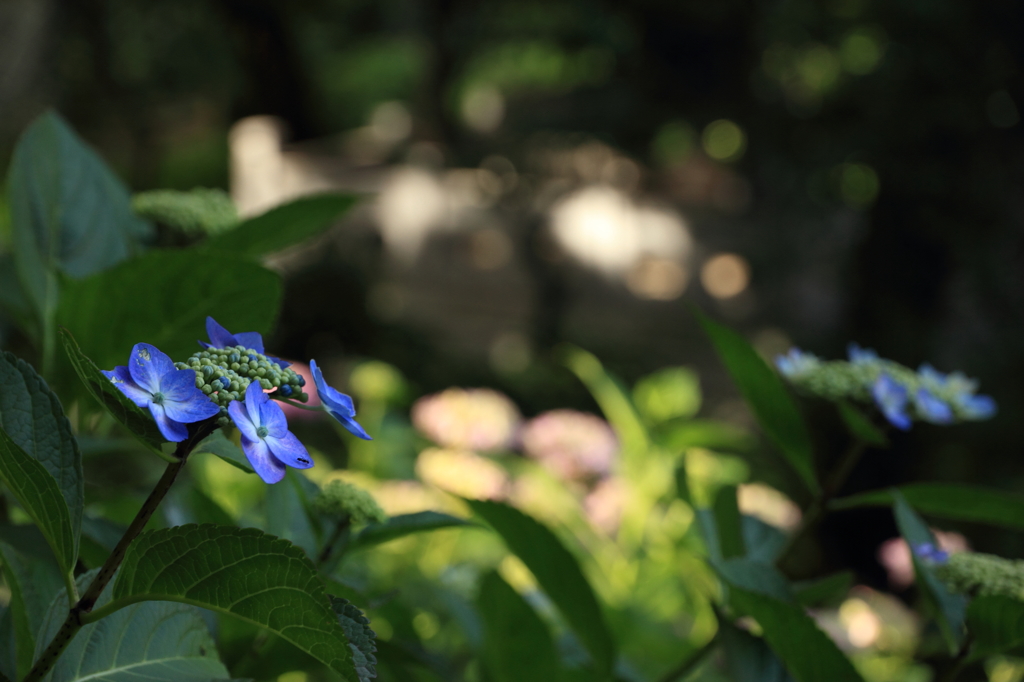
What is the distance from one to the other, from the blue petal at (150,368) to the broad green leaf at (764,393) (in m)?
0.39

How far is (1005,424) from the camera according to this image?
2404 mm

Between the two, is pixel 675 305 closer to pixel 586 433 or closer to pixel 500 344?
pixel 500 344

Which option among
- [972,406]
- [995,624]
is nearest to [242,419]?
[995,624]

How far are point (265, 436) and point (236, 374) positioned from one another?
0.09 feet

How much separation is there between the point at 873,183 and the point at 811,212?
0.29m

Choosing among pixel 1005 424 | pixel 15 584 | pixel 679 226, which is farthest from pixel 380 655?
pixel 679 226

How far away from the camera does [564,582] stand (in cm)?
57

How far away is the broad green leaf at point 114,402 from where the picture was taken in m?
0.27

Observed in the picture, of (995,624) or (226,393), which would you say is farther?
(995,624)

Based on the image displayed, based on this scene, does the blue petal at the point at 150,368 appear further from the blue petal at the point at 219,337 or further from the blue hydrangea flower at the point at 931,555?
the blue hydrangea flower at the point at 931,555

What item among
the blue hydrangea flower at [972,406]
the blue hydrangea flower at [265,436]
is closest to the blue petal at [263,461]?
the blue hydrangea flower at [265,436]

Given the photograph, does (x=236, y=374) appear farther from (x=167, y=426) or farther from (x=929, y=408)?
(x=929, y=408)

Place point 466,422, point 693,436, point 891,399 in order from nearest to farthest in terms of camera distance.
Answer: point 891,399
point 693,436
point 466,422

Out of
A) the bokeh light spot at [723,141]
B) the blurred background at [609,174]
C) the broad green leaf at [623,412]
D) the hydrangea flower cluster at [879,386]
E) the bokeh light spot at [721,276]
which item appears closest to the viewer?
the hydrangea flower cluster at [879,386]
